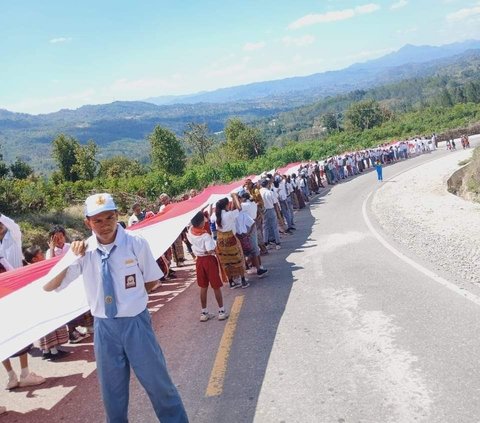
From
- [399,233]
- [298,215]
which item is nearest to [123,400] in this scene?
[399,233]

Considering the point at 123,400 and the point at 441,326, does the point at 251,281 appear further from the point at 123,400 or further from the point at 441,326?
the point at 123,400

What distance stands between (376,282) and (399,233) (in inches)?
174

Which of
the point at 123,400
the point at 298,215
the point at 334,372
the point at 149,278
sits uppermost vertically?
the point at 149,278

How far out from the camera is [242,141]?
71438 mm

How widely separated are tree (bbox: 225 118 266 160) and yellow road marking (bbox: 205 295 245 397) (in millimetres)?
63828

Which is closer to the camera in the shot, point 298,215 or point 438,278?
point 438,278

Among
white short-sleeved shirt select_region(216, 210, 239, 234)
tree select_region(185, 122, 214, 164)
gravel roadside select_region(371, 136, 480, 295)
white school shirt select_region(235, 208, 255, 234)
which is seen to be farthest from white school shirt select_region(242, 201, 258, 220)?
tree select_region(185, 122, 214, 164)

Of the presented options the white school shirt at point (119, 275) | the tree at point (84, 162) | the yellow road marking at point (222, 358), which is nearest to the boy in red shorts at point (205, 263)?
the yellow road marking at point (222, 358)

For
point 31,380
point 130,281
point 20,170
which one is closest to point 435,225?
point 31,380

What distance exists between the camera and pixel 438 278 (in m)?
7.41

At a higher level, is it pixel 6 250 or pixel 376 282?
pixel 6 250

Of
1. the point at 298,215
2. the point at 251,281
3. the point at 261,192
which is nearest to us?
the point at 251,281

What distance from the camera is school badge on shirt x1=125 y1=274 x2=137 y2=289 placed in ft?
12.5

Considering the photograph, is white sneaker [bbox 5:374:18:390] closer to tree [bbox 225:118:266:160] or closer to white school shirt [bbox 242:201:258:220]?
white school shirt [bbox 242:201:258:220]
